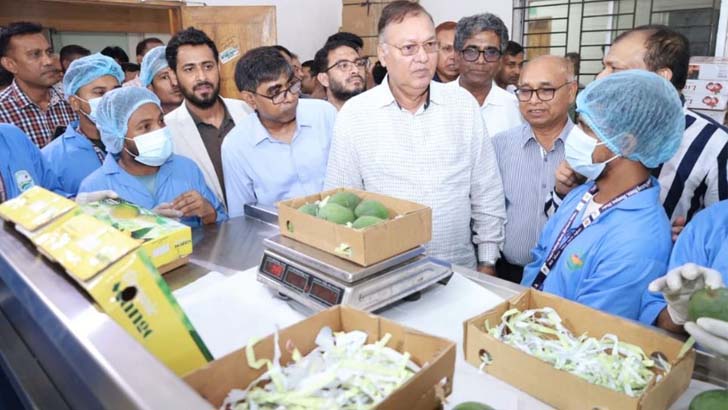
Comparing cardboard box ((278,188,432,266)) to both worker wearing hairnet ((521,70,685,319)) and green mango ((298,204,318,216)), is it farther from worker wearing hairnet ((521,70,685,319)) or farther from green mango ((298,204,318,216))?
worker wearing hairnet ((521,70,685,319))

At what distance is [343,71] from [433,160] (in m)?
1.51

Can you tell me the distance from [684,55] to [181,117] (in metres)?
2.51

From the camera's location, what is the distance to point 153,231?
153 centimetres

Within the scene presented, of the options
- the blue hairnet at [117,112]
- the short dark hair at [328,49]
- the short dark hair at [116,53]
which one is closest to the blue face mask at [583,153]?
the blue hairnet at [117,112]

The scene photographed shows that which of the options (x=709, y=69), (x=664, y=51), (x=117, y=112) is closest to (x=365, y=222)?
(x=117, y=112)

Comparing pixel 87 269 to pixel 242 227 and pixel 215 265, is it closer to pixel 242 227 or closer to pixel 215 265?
pixel 215 265

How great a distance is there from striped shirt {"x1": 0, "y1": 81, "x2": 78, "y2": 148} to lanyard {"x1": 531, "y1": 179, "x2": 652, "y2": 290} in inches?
128

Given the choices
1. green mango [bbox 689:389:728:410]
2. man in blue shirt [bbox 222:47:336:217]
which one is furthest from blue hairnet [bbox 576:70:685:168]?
man in blue shirt [bbox 222:47:336:217]

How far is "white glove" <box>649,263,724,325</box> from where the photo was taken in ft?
3.30

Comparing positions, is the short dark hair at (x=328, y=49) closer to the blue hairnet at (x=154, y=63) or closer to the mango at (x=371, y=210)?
the blue hairnet at (x=154, y=63)

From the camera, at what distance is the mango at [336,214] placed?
1.29m

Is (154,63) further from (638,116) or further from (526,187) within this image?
(638,116)

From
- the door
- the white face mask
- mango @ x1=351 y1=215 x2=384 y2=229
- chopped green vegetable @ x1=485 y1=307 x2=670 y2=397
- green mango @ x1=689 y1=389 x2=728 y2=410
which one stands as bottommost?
chopped green vegetable @ x1=485 y1=307 x2=670 y2=397

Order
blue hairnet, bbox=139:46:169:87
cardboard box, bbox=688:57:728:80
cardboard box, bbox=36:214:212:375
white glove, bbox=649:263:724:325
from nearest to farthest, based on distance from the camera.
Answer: cardboard box, bbox=36:214:212:375, white glove, bbox=649:263:724:325, blue hairnet, bbox=139:46:169:87, cardboard box, bbox=688:57:728:80
